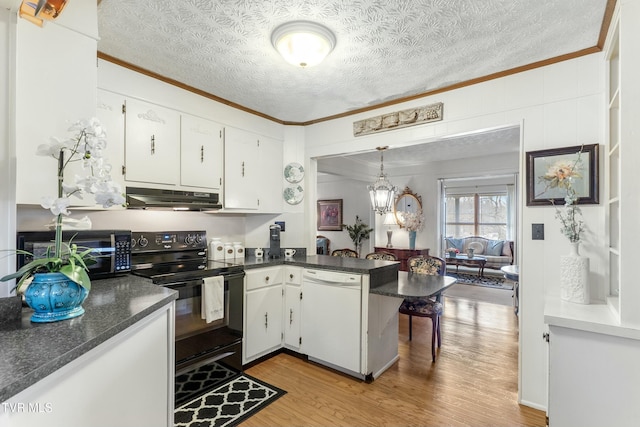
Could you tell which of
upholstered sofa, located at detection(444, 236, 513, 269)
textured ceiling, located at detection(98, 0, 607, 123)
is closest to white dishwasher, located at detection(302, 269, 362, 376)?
textured ceiling, located at detection(98, 0, 607, 123)

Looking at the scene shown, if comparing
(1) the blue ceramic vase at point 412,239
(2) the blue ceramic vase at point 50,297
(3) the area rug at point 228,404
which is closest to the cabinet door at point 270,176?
(3) the area rug at point 228,404

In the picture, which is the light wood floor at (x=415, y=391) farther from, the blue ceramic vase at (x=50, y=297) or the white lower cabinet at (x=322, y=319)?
the blue ceramic vase at (x=50, y=297)

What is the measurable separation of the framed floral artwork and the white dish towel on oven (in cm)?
243

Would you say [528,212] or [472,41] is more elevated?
[472,41]

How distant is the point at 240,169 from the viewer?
322 centimetres

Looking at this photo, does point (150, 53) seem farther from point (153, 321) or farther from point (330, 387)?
point (330, 387)

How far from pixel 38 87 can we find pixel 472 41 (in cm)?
240

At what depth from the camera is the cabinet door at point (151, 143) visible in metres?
2.44

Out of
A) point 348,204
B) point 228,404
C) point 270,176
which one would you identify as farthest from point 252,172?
point 348,204

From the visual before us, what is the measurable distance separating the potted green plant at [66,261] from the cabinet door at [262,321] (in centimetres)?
173

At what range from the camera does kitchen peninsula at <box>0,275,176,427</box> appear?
2.59 feet

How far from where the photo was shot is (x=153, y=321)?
54.0 inches

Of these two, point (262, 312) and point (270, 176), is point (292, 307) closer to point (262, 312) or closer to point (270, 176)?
point (262, 312)

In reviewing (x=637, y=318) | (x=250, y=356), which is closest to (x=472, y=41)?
(x=637, y=318)
